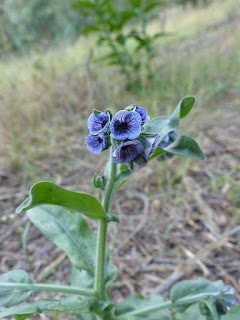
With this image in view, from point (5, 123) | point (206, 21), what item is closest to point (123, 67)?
point (5, 123)

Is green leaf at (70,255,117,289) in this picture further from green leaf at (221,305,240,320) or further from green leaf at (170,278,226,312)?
green leaf at (221,305,240,320)

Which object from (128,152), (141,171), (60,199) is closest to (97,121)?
(128,152)

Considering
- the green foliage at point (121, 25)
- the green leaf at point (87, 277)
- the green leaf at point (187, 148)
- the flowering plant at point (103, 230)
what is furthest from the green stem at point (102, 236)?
the green foliage at point (121, 25)

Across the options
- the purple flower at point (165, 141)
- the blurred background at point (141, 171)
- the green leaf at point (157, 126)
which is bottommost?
the blurred background at point (141, 171)

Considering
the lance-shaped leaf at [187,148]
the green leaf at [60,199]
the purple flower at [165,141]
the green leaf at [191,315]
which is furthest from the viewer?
the green leaf at [191,315]

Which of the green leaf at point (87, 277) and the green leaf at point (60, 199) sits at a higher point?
the green leaf at point (60, 199)

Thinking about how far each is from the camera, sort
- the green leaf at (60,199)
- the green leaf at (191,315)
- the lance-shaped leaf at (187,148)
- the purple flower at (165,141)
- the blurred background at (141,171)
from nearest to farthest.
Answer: the green leaf at (60,199)
the lance-shaped leaf at (187,148)
the purple flower at (165,141)
the green leaf at (191,315)
the blurred background at (141,171)

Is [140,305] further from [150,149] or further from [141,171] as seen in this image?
[141,171]

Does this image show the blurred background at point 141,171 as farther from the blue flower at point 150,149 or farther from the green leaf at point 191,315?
the blue flower at point 150,149
